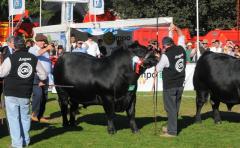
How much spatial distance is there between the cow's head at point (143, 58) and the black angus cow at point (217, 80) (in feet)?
6.95

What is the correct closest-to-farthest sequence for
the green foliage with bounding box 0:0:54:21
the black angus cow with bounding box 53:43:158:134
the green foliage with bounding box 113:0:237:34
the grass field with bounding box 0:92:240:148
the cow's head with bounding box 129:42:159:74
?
the grass field with bounding box 0:92:240:148 < the cow's head with bounding box 129:42:159:74 < the black angus cow with bounding box 53:43:158:134 < the green foliage with bounding box 113:0:237:34 < the green foliage with bounding box 0:0:54:21

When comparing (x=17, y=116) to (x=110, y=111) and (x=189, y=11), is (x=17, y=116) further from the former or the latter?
(x=189, y=11)

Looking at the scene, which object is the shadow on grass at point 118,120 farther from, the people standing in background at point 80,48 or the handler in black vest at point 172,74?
the people standing in background at point 80,48

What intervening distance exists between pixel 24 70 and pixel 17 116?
0.84 m

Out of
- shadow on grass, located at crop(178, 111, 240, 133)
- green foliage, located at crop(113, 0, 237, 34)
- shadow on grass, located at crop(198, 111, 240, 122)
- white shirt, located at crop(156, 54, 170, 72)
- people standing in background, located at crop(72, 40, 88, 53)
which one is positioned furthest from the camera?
green foliage, located at crop(113, 0, 237, 34)

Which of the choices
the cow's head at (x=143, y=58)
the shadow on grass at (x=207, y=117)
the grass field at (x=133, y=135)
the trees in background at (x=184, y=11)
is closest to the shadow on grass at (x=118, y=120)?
the grass field at (x=133, y=135)

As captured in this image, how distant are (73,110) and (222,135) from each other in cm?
356

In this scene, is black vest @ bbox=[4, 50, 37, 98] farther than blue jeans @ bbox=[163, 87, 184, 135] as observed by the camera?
No

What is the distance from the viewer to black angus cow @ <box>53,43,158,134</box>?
11.6m

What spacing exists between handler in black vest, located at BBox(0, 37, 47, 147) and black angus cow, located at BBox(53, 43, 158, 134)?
7.16 feet

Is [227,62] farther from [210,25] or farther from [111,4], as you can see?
[111,4]

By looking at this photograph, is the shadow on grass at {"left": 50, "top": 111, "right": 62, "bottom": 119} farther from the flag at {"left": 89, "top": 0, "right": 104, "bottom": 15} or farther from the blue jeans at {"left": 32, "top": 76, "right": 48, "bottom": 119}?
the flag at {"left": 89, "top": 0, "right": 104, "bottom": 15}

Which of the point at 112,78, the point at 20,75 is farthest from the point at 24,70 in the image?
the point at 112,78

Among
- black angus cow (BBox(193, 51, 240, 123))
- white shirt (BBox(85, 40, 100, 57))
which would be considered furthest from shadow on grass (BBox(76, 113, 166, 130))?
white shirt (BBox(85, 40, 100, 57))
